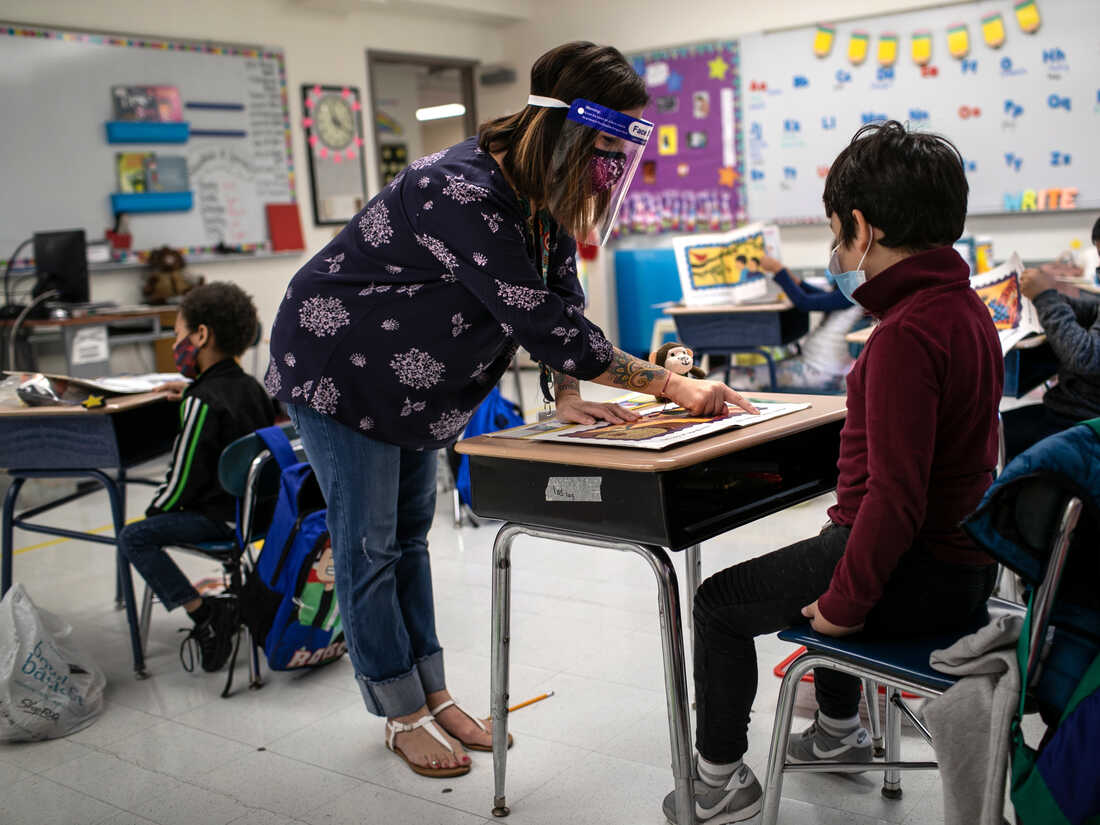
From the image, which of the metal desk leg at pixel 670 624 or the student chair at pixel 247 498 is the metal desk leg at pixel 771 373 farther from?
the metal desk leg at pixel 670 624

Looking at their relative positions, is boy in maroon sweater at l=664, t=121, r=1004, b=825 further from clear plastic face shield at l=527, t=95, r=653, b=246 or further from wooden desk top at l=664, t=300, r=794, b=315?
wooden desk top at l=664, t=300, r=794, b=315

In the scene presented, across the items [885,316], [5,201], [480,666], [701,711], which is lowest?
[480,666]

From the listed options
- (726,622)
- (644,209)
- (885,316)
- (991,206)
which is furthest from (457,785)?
(644,209)

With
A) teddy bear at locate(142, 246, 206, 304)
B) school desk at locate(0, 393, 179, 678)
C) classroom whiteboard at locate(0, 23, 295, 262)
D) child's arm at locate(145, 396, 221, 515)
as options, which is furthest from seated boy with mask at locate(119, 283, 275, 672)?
classroom whiteboard at locate(0, 23, 295, 262)

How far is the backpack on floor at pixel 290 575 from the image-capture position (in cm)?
223

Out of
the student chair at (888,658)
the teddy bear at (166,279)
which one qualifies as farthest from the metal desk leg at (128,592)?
the teddy bear at (166,279)

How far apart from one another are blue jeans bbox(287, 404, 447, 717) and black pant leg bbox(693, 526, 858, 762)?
24.5 inches

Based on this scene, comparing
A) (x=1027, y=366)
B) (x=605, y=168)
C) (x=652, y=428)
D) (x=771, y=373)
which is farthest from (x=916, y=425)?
(x=771, y=373)

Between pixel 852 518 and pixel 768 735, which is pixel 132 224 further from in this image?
pixel 852 518

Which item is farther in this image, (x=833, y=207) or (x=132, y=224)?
Answer: (x=132, y=224)

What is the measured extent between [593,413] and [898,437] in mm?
545

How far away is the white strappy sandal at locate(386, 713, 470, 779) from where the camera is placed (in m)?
1.89

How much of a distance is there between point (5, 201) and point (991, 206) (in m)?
5.43

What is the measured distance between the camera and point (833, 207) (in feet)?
4.50
